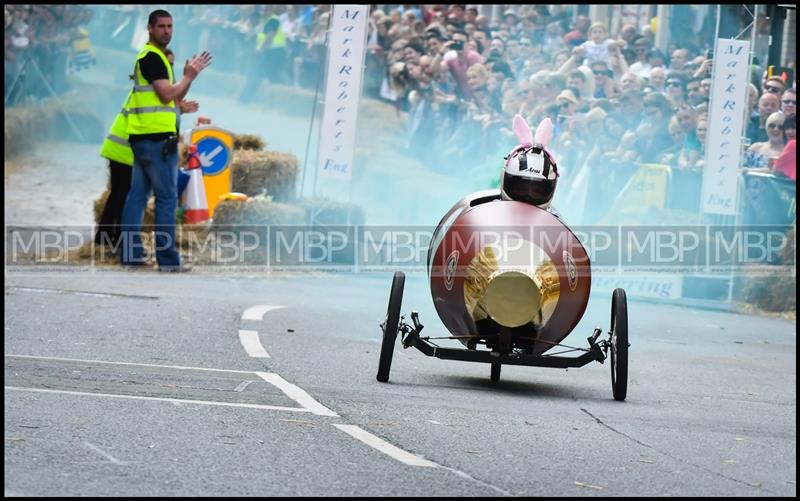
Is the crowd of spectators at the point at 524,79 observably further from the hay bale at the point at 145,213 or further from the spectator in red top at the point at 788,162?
the hay bale at the point at 145,213

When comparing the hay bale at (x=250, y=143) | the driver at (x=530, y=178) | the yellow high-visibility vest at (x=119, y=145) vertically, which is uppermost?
the hay bale at (x=250, y=143)

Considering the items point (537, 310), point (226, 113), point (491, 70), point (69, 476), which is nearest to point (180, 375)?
point (537, 310)

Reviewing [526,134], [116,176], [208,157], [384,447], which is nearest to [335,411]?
[384,447]

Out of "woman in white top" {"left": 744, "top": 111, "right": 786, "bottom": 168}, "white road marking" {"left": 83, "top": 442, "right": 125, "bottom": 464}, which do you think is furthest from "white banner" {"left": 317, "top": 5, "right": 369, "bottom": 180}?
"white road marking" {"left": 83, "top": 442, "right": 125, "bottom": 464}

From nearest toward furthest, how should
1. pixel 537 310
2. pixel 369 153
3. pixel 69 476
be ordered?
pixel 69 476 → pixel 537 310 → pixel 369 153

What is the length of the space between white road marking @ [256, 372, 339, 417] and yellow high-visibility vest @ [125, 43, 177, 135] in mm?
6149

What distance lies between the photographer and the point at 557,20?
23.0 meters

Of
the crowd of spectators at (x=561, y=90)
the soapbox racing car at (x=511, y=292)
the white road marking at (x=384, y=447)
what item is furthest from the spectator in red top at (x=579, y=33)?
the white road marking at (x=384, y=447)

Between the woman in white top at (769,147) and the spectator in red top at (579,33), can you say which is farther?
the spectator in red top at (579,33)

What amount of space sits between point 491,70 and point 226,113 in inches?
355

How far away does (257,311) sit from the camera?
44.9ft

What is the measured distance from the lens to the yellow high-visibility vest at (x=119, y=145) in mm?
16281

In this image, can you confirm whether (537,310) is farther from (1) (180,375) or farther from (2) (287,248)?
(2) (287,248)

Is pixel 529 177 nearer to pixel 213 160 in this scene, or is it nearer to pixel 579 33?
pixel 213 160
